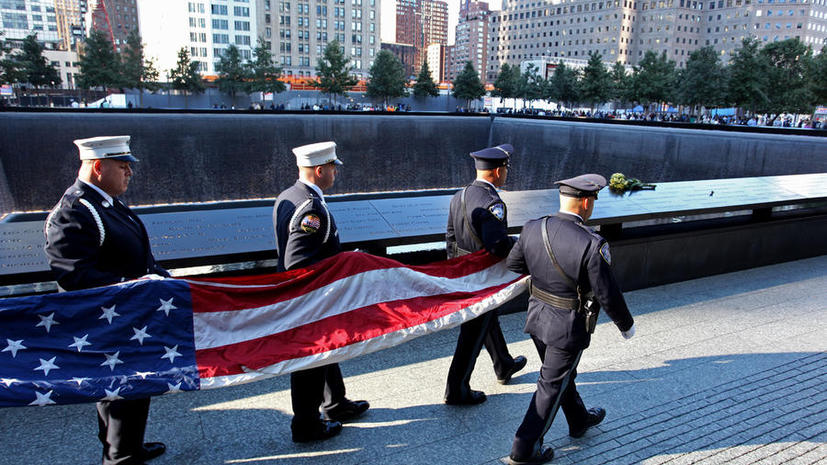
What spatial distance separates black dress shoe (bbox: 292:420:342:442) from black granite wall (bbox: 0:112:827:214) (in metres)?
17.0

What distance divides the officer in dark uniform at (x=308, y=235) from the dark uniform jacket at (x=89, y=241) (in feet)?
2.73

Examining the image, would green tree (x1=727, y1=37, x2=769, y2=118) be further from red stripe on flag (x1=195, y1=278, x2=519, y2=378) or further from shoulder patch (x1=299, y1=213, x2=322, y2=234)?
shoulder patch (x1=299, y1=213, x2=322, y2=234)

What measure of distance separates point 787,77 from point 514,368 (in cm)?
4754

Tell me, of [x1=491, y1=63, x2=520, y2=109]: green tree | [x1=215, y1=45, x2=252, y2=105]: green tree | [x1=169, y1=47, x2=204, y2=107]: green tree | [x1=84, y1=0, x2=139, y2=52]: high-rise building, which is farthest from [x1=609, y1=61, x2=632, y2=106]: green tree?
[x1=84, y1=0, x2=139, y2=52]: high-rise building

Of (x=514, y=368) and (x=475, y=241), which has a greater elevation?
(x=475, y=241)

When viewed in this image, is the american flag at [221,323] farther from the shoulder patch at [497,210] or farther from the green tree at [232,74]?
the green tree at [232,74]

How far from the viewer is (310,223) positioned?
3213mm

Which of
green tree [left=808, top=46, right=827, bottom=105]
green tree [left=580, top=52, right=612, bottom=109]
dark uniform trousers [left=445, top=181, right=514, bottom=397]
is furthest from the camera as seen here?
green tree [left=580, top=52, right=612, bottom=109]

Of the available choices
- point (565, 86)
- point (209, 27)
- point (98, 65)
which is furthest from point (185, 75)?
point (565, 86)

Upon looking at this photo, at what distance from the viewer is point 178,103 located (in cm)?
5794

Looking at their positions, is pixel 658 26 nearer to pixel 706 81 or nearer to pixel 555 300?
Result: pixel 706 81

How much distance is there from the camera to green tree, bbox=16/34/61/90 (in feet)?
152

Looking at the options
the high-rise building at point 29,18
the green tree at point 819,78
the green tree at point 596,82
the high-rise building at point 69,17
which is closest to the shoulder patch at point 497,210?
the green tree at point 819,78

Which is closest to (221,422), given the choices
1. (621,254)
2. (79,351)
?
(79,351)
